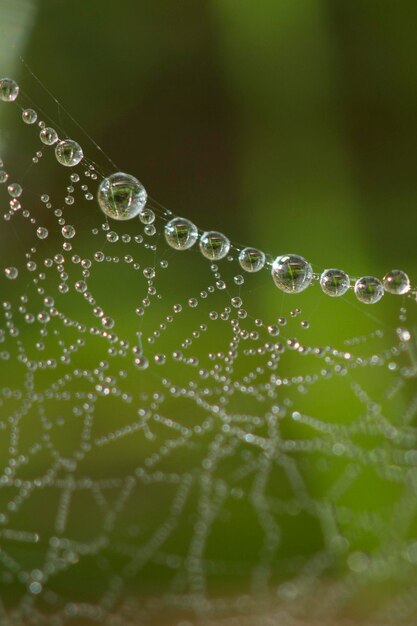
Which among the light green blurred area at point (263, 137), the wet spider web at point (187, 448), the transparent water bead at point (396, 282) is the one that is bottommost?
the wet spider web at point (187, 448)

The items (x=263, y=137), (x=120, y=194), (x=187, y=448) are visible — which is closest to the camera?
(x=120, y=194)

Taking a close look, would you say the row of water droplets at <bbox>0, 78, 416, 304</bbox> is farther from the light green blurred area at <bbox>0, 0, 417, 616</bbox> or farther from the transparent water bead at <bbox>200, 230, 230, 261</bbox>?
the light green blurred area at <bbox>0, 0, 417, 616</bbox>

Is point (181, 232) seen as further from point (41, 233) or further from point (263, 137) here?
point (263, 137)

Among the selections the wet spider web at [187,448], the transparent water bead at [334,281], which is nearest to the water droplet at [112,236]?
the transparent water bead at [334,281]

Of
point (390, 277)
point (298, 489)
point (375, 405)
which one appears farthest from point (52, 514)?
point (390, 277)

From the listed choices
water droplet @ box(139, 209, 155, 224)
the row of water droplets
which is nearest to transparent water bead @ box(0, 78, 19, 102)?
the row of water droplets

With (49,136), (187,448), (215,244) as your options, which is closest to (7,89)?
(49,136)

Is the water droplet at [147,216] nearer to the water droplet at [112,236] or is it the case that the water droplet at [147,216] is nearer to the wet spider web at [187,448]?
the water droplet at [112,236]
